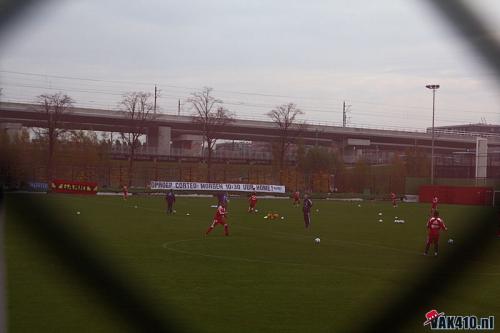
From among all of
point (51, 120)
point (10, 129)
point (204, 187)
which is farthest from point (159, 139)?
point (10, 129)

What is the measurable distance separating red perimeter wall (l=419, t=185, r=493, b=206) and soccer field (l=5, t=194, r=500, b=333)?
25256mm

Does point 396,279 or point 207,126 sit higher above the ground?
point 207,126

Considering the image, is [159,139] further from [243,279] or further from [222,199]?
[243,279]

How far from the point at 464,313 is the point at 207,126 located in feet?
174

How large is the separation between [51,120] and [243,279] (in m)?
29.9

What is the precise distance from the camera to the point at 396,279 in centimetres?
1128

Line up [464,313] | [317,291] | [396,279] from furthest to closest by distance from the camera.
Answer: [396,279] → [317,291] → [464,313]

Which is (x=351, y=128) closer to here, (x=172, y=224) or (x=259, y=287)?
(x=172, y=224)

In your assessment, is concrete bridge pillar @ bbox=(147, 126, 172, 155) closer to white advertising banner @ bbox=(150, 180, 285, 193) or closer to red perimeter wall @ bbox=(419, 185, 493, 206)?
white advertising banner @ bbox=(150, 180, 285, 193)

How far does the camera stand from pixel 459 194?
46.7 m

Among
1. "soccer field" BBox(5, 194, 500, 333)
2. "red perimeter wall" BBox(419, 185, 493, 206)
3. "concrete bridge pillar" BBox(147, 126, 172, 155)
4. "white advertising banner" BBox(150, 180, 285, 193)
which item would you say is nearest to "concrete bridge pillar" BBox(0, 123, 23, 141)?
"soccer field" BBox(5, 194, 500, 333)

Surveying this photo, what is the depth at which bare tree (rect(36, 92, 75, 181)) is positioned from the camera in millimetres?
35750

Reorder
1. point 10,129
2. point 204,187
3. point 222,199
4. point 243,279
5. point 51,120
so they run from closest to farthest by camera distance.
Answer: point 243,279
point 10,129
point 222,199
point 51,120
point 204,187

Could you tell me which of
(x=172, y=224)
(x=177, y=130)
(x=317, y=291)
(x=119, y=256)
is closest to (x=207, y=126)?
(x=177, y=130)
